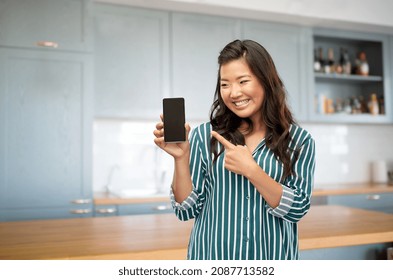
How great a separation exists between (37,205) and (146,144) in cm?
75

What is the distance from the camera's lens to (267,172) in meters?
0.76

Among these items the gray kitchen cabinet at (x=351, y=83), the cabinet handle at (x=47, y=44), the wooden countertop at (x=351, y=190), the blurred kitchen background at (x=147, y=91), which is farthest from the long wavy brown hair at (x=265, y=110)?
the gray kitchen cabinet at (x=351, y=83)

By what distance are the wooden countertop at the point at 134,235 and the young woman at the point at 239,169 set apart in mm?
147

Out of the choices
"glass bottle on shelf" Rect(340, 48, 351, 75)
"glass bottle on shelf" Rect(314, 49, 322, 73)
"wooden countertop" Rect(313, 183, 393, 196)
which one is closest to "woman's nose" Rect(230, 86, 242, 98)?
"wooden countertop" Rect(313, 183, 393, 196)

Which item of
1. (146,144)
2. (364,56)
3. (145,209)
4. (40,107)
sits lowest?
(145,209)

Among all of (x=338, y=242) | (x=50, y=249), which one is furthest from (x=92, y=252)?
(x=338, y=242)

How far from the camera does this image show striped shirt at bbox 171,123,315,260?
29.6 inches

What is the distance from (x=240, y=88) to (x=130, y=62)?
1.54 meters

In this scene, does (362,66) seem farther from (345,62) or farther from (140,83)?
(140,83)

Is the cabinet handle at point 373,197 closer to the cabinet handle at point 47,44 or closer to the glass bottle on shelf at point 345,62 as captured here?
the glass bottle on shelf at point 345,62

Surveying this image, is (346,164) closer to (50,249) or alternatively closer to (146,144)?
(146,144)

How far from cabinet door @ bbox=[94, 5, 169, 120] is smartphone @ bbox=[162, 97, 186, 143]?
1439 millimetres

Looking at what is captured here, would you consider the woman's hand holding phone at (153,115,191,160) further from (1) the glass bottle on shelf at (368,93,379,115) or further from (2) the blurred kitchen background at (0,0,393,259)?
(1) the glass bottle on shelf at (368,93,379,115)

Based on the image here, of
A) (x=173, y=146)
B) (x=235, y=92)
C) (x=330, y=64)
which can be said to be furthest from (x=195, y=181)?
(x=330, y=64)
